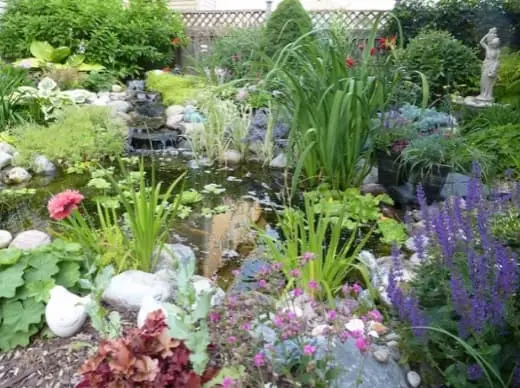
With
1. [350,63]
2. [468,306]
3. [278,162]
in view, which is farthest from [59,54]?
[468,306]

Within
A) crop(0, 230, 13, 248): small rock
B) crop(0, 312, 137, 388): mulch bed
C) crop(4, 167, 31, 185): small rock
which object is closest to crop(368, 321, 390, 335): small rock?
crop(0, 312, 137, 388): mulch bed

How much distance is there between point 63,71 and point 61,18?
1.64 metres

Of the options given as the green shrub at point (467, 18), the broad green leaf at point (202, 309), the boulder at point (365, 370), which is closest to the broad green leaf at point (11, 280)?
the broad green leaf at point (202, 309)

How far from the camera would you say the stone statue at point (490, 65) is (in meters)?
5.26

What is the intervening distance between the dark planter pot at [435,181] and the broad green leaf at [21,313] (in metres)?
2.39

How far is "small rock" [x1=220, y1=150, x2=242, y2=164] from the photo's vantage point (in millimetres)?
4461

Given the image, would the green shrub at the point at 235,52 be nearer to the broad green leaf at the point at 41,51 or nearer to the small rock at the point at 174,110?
the small rock at the point at 174,110

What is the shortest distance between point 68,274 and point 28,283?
16cm

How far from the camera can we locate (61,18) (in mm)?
8000

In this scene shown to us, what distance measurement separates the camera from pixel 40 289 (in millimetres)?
1873

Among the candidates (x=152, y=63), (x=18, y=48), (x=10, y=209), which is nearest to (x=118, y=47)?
(x=152, y=63)

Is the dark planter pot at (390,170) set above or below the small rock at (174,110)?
above

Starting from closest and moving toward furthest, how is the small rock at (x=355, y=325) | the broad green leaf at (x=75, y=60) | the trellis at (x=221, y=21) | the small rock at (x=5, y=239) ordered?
the small rock at (x=355, y=325), the small rock at (x=5, y=239), the broad green leaf at (x=75, y=60), the trellis at (x=221, y=21)

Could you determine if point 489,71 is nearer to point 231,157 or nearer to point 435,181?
point 435,181
